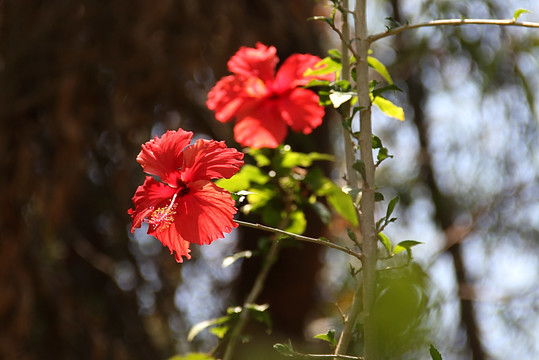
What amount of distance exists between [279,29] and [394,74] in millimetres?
611

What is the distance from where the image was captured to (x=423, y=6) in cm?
202

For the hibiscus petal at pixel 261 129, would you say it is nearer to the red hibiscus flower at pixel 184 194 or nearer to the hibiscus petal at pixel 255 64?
the hibiscus petal at pixel 255 64

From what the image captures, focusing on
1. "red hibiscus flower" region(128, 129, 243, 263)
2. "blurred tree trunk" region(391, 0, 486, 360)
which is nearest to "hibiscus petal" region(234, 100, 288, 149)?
"red hibiscus flower" region(128, 129, 243, 263)

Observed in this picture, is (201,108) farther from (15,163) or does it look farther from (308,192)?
(308,192)

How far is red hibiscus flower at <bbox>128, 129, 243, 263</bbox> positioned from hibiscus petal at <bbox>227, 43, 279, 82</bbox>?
0.27 meters

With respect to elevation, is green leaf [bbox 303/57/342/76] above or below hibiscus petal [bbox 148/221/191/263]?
above

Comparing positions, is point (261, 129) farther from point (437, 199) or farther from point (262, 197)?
point (437, 199)

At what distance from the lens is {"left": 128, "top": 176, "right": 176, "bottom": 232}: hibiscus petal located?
61 cm

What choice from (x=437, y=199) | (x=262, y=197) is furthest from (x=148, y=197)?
(x=437, y=199)

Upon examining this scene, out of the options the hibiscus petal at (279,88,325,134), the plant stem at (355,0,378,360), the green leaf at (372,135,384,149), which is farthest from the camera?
the hibiscus petal at (279,88,325,134)

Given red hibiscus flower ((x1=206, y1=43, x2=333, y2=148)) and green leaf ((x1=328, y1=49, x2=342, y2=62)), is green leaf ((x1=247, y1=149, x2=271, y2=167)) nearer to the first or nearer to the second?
red hibiscus flower ((x1=206, y1=43, x2=333, y2=148))

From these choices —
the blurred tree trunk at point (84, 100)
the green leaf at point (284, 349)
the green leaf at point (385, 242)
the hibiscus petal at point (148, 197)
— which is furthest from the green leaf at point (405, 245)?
the blurred tree trunk at point (84, 100)

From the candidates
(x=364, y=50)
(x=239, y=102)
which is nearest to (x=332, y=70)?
(x=364, y=50)

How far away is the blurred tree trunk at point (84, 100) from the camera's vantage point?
1.87 meters
